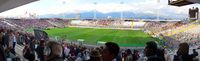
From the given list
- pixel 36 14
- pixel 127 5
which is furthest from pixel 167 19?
pixel 36 14

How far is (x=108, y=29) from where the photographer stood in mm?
18156

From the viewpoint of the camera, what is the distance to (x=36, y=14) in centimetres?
1590

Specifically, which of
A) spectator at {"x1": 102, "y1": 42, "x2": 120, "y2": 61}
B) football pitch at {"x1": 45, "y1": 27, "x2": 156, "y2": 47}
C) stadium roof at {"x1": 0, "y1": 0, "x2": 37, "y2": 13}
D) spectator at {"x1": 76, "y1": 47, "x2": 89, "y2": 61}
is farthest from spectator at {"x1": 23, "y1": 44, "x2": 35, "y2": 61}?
football pitch at {"x1": 45, "y1": 27, "x2": 156, "y2": 47}

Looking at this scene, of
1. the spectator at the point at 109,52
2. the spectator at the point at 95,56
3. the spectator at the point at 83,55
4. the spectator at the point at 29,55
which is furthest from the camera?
the spectator at the point at 83,55

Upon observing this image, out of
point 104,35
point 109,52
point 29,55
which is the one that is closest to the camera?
point 109,52

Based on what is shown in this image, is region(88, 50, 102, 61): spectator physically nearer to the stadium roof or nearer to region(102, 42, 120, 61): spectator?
region(102, 42, 120, 61): spectator

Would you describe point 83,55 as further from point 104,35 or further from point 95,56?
point 95,56

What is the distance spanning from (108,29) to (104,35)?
4.19 ft

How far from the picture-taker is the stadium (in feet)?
47.8

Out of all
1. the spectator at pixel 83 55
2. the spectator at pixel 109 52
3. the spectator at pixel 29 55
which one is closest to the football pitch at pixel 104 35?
the spectator at pixel 83 55

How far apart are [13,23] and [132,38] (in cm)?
492

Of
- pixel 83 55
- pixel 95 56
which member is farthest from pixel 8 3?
pixel 83 55

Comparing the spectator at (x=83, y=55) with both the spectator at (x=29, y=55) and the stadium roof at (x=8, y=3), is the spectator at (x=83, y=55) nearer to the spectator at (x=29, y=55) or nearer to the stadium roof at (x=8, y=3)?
the spectator at (x=29, y=55)

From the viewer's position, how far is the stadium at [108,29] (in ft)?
47.8
